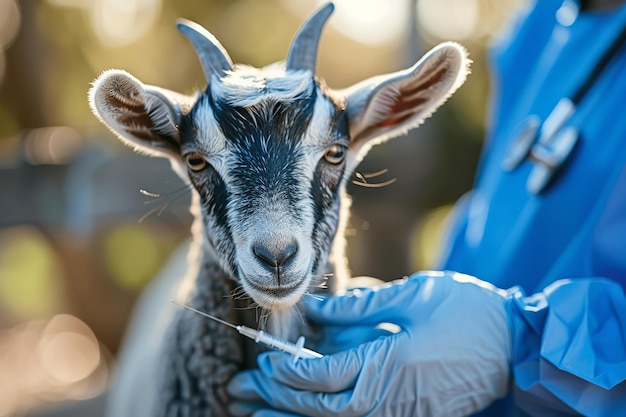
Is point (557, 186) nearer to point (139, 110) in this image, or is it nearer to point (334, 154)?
point (334, 154)

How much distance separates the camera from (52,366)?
5594 mm

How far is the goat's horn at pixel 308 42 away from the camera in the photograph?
1.31 metres

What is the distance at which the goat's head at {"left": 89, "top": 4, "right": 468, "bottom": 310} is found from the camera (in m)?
1.24

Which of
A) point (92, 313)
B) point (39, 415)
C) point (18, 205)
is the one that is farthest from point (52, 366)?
point (18, 205)

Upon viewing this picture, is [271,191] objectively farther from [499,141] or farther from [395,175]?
[395,175]

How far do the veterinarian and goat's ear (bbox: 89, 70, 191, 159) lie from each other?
18.7 inches

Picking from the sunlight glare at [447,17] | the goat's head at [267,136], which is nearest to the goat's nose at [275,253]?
the goat's head at [267,136]

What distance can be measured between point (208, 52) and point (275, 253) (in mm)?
429

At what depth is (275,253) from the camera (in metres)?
1.20

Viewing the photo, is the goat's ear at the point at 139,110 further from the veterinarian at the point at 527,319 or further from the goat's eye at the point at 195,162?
the veterinarian at the point at 527,319

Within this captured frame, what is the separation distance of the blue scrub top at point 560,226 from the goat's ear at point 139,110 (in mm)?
815

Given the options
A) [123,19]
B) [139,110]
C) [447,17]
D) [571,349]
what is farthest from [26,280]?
[571,349]

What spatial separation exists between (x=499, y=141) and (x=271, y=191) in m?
1.23

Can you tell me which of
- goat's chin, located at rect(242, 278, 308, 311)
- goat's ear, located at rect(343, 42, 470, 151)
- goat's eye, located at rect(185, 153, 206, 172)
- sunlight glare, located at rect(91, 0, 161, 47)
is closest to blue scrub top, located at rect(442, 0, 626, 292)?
goat's ear, located at rect(343, 42, 470, 151)
